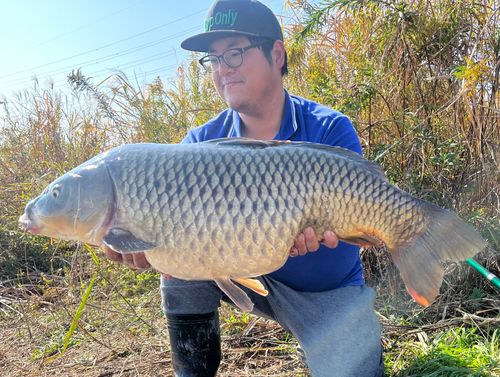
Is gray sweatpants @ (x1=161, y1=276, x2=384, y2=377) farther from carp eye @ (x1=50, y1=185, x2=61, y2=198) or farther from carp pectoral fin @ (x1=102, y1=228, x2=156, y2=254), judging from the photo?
carp eye @ (x1=50, y1=185, x2=61, y2=198)

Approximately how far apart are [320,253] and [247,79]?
85cm

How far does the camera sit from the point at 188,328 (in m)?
1.64

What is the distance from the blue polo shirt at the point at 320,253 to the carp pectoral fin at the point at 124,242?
0.66 m

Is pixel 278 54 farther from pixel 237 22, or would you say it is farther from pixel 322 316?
pixel 322 316

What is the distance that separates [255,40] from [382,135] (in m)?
1.14

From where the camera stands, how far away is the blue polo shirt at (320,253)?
1.60m

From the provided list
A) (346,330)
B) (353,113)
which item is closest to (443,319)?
(346,330)

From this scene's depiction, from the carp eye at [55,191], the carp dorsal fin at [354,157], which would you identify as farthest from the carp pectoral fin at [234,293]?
the carp eye at [55,191]

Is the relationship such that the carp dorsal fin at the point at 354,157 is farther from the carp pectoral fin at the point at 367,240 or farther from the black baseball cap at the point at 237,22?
the black baseball cap at the point at 237,22

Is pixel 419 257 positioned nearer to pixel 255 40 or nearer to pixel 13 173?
pixel 255 40

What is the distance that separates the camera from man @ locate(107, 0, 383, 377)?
4.91ft

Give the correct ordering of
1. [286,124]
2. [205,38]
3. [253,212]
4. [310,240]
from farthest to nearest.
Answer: [205,38] → [286,124] → [310,240] → [253,212]

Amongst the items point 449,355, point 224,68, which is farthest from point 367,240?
point 224,68

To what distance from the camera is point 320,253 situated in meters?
1.59
